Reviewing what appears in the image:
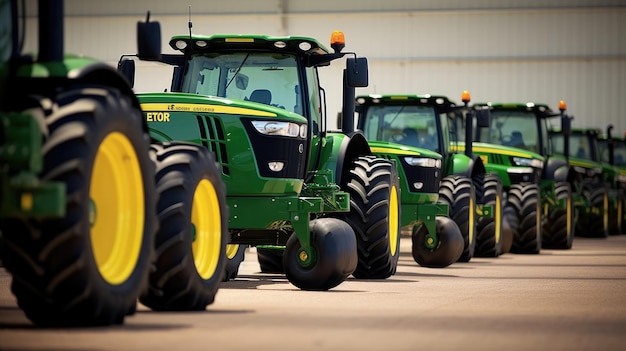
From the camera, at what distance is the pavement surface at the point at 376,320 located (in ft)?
24.0

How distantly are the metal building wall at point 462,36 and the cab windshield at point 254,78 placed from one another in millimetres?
25737

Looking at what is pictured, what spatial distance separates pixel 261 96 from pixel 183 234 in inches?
183

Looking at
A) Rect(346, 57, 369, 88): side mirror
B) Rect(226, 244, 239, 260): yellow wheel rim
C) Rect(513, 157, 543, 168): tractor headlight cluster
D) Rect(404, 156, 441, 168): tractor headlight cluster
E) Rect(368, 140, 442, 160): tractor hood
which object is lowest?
Rect(226, 244, 239, 260): yellow wheel rim

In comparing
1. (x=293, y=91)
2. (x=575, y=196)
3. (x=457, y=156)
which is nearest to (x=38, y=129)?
(x=293, y=91)

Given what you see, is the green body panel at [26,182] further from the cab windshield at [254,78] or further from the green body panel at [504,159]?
the green body panel at [504,159]

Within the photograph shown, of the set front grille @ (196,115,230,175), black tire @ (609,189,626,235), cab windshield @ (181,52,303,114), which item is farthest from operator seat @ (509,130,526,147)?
front grille @ (196,115,230,175)

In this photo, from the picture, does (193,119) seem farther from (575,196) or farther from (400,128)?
(575,196)

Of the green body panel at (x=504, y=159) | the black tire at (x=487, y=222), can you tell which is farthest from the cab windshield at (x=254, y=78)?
the green body panel at (x=504, y=159)

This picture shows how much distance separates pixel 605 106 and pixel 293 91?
28.1 meters

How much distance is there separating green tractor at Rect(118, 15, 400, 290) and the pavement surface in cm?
43

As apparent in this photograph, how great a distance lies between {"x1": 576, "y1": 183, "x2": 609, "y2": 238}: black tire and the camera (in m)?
31.6

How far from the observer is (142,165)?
336 inches

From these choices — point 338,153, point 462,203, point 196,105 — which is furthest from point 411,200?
point 196,105

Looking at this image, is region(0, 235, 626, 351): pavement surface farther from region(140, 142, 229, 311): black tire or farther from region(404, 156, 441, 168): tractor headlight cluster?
region(404, 156, 441, 168): tractor headlight cluster
